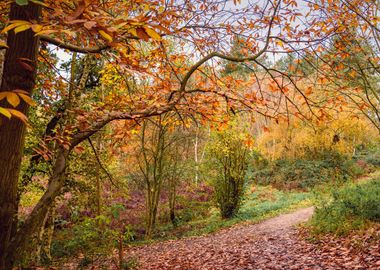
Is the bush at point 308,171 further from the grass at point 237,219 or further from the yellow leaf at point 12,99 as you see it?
the yellow leaf at point 12,99

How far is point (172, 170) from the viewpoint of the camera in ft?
47.9

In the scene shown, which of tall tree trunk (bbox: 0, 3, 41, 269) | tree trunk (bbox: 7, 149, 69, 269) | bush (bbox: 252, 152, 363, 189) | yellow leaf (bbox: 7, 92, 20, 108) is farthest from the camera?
bush (bbox: 252, 152, 363, 189)

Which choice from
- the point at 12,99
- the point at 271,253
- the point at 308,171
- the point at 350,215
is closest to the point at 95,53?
the point at 12,99

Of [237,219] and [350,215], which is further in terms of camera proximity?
[237,219]

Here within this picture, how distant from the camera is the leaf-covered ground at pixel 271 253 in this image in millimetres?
5402

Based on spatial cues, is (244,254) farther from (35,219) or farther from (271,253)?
(35,219)

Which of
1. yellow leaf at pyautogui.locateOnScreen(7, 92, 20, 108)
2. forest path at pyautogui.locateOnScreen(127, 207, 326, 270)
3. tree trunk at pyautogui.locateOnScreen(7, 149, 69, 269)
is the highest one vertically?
yellow leaf at pyautogui.locateOnScreen(7, 92, 20, 108)

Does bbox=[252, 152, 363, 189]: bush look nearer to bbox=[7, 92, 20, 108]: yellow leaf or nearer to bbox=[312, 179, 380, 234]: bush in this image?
bbox=[312, 179, 380, 234]: bush

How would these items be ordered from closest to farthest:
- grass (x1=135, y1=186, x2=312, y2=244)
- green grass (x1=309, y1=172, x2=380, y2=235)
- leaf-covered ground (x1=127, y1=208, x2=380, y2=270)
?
leaf-covered ground (x1=127, y1=208, x2=380, y2=270), green grass (x1=309, y1=172, x2=380, y2=235), grass (x1=135, y1=186, x2=312, y2=244)

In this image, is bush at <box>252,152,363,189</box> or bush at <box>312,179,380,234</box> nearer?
bush at <box>312,179,380,234</box>

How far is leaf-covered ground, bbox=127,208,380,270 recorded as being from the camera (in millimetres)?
5402

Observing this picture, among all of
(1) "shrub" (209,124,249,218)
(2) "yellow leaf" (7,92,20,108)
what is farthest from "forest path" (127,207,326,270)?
(2) "yellow leaf" (7,92,20,108)

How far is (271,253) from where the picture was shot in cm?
695

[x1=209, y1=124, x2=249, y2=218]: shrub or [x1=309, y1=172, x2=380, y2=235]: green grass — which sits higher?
[x1=209, y1=124, x2=249, y2=218]: shrub
